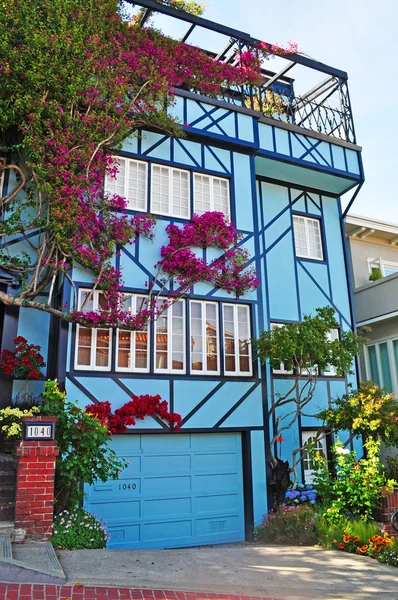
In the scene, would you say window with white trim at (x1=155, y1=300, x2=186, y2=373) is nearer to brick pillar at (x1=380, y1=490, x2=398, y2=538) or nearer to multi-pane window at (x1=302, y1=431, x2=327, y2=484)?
multi-pane window at (x1=302, y1=431, x2=327, y2=484)

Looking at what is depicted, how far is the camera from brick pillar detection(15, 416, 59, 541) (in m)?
6.09

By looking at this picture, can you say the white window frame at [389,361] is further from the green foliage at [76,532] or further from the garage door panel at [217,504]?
the green foliage at [76,532]

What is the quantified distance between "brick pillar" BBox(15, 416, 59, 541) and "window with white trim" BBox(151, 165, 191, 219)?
6.06 meters

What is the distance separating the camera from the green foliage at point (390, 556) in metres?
6.81

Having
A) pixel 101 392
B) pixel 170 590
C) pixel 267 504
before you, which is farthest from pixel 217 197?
pixel 170 590

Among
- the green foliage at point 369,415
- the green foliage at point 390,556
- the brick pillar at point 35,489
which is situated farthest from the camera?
the green foliage at point 369,415

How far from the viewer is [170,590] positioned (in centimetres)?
488

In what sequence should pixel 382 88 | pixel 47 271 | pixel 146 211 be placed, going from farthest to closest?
pixel 146 211 → pixel 47 271 → pixel 382 88

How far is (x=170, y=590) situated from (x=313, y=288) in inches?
370

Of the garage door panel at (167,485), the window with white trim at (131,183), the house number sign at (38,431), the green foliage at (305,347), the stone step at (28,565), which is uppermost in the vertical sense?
the window with white trim at (131,183)

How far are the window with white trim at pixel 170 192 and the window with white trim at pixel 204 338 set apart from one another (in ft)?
7.12

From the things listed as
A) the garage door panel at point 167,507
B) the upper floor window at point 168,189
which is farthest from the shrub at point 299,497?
the upper floor window at point 168,189

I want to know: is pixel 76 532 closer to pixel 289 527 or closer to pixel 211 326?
pixel 289 527

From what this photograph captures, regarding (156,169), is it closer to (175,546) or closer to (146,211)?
(146,211)
